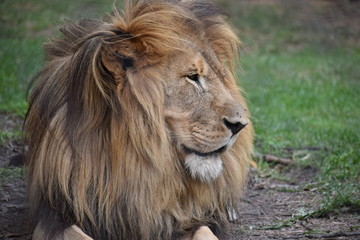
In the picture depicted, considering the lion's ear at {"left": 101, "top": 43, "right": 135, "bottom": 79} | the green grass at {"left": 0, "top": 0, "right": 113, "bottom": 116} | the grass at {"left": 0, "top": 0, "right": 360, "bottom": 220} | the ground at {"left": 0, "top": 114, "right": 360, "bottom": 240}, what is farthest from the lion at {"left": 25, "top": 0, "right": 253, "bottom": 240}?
the green grass at {"left": 0, "top": 0, "right": 113, "bottom": 116}

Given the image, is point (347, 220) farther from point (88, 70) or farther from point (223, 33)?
point (88, 70)

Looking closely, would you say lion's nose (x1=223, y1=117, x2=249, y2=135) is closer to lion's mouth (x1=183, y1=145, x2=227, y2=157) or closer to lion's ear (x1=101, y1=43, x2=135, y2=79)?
lion's mouth (x1=183, y1=145, x2=227, y2=157)

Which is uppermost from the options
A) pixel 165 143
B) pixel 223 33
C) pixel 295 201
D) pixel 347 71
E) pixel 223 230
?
pixel 223 33

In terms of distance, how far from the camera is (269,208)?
4.51m

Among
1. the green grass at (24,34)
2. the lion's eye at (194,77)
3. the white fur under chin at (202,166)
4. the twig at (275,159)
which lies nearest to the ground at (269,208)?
the twig at (275,159)

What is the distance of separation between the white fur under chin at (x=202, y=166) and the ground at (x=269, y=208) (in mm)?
605

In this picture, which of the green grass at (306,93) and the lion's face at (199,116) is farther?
the green grass at (306,93)

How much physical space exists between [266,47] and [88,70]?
6774 millimetres

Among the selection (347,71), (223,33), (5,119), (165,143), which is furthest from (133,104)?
(347,71)

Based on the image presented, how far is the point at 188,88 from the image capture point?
3305 mm

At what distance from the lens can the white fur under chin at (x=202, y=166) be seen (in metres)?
3.27

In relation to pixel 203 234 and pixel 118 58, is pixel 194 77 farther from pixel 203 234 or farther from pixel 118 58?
pixel 203 234

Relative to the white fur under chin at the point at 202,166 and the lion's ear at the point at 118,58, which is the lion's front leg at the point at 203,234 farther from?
the lion's ear at the point at 118,58

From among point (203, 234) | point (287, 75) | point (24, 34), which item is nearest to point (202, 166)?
point (203, 234)
